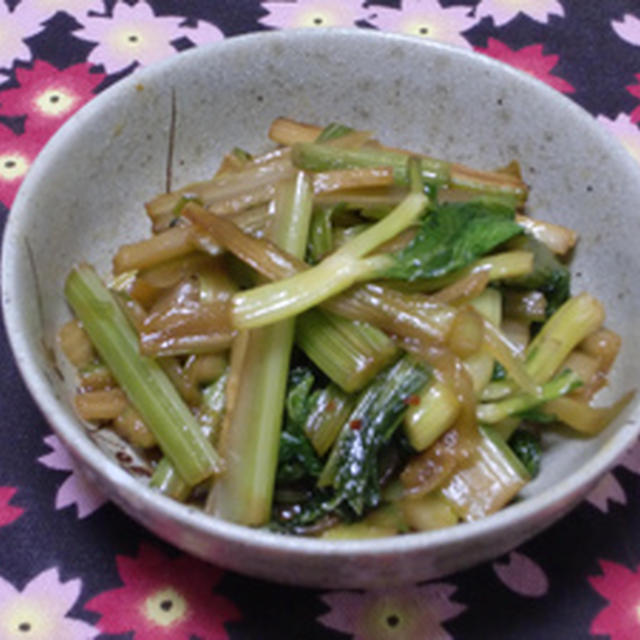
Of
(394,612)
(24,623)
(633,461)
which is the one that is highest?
(633,461)

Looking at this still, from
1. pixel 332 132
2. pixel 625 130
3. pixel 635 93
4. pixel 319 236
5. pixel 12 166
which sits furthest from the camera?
pixel 635 93

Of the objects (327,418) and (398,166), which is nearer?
(327,418)

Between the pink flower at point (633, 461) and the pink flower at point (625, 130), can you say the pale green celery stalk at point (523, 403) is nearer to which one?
the pink flower at point (633, 461)

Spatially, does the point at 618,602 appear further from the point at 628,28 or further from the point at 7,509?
the point at 628,28

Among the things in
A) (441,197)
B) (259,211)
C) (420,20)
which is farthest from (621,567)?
(420,20)

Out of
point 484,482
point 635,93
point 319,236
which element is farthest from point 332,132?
point 635,93

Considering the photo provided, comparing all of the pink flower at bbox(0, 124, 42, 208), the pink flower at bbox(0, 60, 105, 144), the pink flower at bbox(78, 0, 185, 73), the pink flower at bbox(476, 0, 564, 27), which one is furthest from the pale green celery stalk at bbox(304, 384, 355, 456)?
the pink flower at bbox(476, 0, 564, 27)
